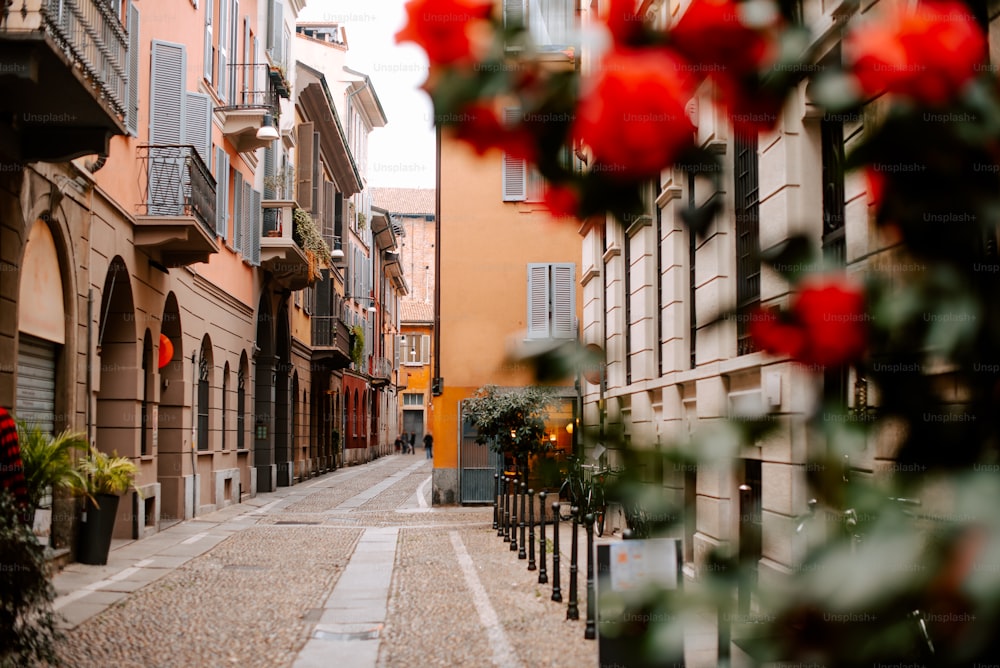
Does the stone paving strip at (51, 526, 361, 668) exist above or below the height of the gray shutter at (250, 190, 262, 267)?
below

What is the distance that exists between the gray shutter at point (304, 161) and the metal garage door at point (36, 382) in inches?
773

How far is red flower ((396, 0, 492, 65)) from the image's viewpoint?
4.67ft

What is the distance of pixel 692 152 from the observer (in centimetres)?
140

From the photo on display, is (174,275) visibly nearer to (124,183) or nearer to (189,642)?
(124,183)

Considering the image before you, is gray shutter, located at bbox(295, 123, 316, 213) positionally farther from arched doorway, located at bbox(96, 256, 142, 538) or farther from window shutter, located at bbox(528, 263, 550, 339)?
arched doorway, located at bbox(96, 256, 142, 538)

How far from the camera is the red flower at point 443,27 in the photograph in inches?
A: 56.0

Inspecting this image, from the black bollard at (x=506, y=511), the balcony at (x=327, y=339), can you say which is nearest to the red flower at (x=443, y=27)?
the black bollard at (x=506, y=511)

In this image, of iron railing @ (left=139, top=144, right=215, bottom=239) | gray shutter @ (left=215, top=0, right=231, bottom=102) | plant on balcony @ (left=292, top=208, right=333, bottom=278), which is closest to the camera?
iron railing @ (left=139, top=144, right=215, bottom=239)

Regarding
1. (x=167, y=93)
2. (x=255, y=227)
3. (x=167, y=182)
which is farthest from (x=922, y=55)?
(x=255, y=227)

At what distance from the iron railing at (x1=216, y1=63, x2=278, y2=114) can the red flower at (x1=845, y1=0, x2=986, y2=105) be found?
2329 centimetres

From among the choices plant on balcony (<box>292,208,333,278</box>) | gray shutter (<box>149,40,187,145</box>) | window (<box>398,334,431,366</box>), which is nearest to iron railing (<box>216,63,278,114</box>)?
plant on balcony (<box>292,208,333,278</box>)

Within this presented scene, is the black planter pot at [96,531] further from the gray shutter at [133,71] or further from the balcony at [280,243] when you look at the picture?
the balcony at [280,243]

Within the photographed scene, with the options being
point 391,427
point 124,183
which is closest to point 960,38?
point 124,183

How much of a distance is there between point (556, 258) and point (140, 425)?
1168 cm
